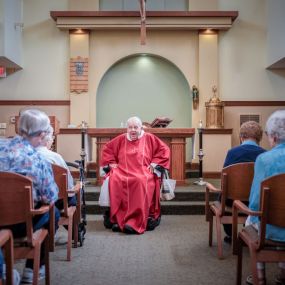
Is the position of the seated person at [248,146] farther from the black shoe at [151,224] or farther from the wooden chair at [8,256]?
the wooden chair at [8,256]

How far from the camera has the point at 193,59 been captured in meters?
9.19

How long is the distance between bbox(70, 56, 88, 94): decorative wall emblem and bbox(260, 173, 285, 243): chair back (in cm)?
714

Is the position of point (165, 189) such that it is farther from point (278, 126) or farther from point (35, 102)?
point (35, 102)

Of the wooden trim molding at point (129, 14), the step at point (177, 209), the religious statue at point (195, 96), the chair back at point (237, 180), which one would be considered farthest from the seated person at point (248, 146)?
the wooden trim molding at point (129, 14)

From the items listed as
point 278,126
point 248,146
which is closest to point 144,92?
point 248,146

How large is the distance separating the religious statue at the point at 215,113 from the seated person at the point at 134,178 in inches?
138

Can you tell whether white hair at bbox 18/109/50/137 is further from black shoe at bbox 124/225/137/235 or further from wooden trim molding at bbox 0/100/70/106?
wooden trim molding at bbox 0/100/70/106

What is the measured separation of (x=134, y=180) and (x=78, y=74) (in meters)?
4.60

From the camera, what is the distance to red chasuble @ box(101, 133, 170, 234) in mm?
4961

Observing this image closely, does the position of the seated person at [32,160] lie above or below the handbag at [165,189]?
above

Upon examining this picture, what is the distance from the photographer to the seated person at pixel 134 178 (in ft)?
16.3

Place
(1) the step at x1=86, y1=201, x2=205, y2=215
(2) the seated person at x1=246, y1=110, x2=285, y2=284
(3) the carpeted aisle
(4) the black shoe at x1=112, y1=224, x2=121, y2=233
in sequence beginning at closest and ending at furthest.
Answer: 1. (2) the seated person at x1=246, y1=110, x2=285, y2=284
2. (3) the carpeted aisle
3. (4) the black shoe at x1=112, y1=224, x2=121, y2=233
4. (1) the step at x1=86, y1=201, x2=205, y2=215

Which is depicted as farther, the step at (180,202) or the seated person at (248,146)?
the step at (180,202)

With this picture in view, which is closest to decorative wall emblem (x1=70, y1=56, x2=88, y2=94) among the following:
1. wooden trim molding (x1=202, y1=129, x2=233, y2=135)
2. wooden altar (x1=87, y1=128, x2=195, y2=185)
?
wooden altar (x1=87, y1=128, x2=195, y2=185)
